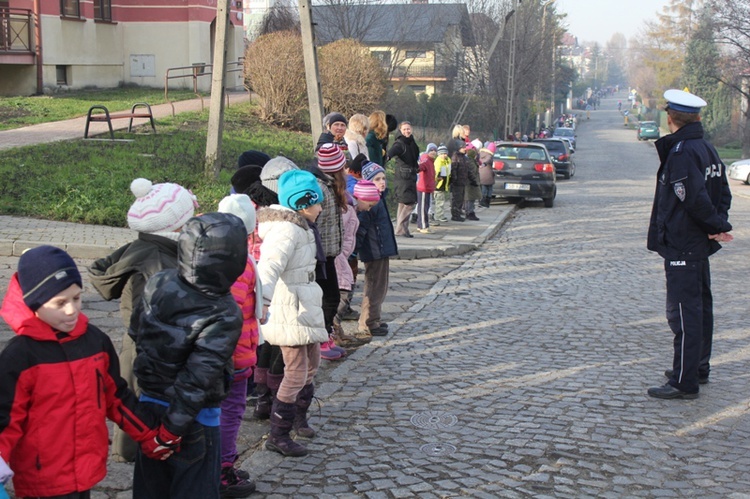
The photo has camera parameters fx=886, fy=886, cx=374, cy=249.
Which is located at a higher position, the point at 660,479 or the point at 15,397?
the point at 15,397

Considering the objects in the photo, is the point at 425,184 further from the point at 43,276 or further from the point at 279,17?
the point at 279,17

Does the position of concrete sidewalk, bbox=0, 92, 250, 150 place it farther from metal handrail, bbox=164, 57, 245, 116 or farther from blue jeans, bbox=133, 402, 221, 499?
blue jeans, bbox=133, 402, 221, 499

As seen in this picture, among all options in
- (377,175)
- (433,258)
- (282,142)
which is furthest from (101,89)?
(377,175)

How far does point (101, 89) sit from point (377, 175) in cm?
2545

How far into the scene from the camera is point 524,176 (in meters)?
21.2

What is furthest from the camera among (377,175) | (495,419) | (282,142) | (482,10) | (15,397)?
(482,10)

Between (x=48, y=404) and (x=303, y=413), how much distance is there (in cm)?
243

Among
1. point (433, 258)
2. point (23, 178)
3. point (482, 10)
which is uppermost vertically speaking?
point (482, 10)

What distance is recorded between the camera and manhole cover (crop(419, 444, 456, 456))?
17.1 feet

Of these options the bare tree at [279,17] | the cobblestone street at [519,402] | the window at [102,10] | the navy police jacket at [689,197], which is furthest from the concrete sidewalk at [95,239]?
the bare tree at [279,17]

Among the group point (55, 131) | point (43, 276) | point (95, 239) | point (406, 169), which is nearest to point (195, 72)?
point (55, 131)

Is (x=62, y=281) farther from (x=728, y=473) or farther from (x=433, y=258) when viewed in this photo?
(x=433, y=258)

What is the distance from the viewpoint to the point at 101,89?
103 feet

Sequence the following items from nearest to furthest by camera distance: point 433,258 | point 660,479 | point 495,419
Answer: point 660,479 → point 495,419 → point 433,258
